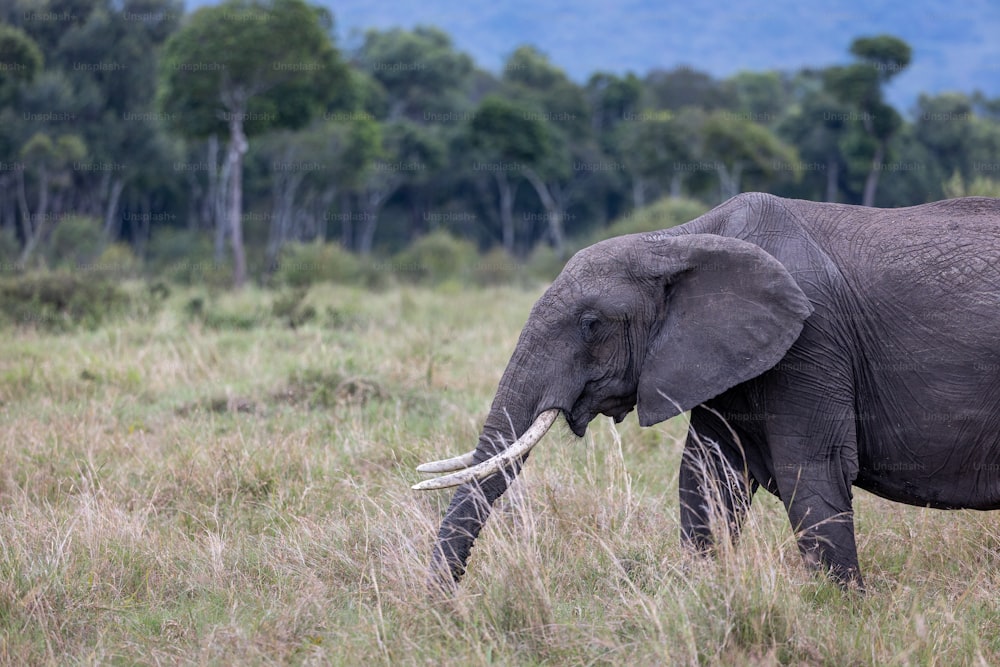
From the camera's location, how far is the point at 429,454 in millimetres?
6727

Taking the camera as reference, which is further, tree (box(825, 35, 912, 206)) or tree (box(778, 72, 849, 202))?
tree (box(778, 72, 849, 202))

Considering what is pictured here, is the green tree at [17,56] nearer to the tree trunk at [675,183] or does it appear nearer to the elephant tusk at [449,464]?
the tree trunk at [675,183]

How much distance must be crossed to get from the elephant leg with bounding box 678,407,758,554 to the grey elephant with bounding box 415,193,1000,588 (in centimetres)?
19

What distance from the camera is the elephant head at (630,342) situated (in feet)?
14.2

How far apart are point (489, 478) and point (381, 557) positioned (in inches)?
31.4

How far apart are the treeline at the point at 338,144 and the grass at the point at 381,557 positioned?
11575mm

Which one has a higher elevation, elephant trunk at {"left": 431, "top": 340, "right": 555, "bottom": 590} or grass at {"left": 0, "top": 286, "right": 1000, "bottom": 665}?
elephant trunk at {"left": 431, "top": 340, "right": 555, "bottom": 590}

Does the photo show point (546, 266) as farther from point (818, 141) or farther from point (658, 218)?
point (818, 141)

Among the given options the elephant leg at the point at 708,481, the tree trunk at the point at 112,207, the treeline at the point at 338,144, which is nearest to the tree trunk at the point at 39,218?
the treeline at the point at 338,144

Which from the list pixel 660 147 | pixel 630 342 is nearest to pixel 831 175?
pixel 660 147

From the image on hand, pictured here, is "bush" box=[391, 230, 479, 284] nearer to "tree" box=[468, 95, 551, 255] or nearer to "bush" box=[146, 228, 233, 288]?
"bush" box=[146, 228, 233, 288]

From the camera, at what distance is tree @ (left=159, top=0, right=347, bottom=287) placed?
25.2 m

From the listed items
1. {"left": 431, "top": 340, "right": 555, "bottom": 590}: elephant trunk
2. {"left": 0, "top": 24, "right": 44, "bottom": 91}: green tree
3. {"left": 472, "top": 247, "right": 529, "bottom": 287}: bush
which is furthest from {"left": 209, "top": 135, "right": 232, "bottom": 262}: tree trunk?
{"left": 431, "top": 340, "right": 555, "bottom": 590}: elephant trunk

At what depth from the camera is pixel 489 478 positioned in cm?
444
